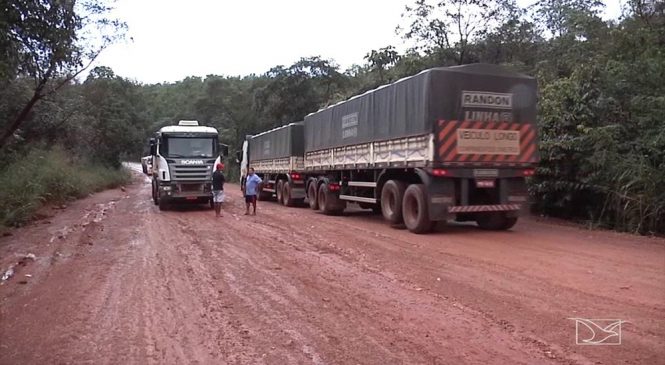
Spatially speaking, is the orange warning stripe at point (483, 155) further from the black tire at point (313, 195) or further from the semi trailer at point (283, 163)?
the semi trailer at point (283, 163)

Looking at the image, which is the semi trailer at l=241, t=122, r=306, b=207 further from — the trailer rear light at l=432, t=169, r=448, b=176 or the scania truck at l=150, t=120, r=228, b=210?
the trailer rear light at l=432, t=169, r=448, b=176

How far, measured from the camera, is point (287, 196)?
70.8 ft

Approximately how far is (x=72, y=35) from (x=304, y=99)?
92.2ft

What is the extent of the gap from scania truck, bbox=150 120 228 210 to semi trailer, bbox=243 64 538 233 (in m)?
7.29

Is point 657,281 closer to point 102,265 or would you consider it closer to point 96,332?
Result: point 96,332

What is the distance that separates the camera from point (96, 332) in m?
5.26

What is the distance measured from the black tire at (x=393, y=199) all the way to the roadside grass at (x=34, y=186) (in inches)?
367

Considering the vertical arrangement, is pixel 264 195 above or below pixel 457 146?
below

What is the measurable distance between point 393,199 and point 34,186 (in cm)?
1188

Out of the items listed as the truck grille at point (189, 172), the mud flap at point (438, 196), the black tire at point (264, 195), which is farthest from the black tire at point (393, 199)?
the black tire at point (264, 195)

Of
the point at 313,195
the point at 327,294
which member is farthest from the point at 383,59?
the point at 327,294

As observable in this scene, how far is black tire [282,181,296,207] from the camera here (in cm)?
2125

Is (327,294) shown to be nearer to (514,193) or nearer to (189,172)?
(514,193)

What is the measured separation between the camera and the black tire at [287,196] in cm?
2125
